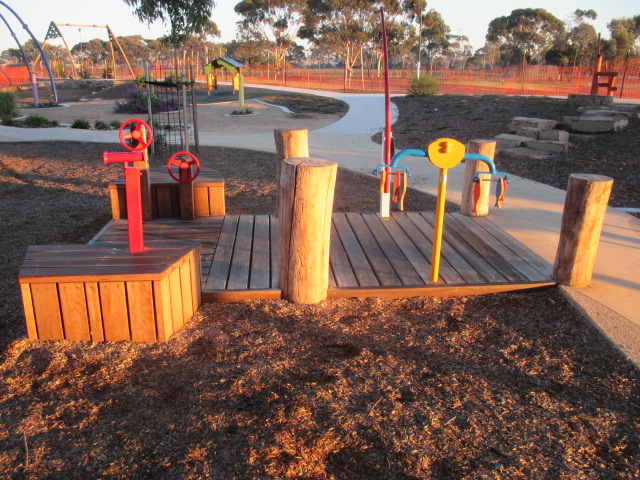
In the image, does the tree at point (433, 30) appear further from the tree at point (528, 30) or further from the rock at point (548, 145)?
the rock at point (548, 145)

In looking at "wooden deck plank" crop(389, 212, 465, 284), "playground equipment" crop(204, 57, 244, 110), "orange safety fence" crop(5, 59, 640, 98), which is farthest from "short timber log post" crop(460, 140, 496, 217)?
"playground equipment" crop(204, 57, 244, 110)

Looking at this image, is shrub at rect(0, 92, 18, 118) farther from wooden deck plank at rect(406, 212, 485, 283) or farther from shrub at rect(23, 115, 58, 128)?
wooden deck plank at rect(406, 212, 485, 283)

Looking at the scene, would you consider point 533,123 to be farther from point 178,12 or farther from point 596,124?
point 178,12

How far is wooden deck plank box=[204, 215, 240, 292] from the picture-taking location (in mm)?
4002

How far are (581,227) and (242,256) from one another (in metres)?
2.65

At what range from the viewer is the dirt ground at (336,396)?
227 centimetres

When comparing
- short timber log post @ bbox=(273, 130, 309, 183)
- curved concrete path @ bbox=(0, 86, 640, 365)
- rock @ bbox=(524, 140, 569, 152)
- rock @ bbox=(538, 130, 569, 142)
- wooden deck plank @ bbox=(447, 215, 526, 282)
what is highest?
short timber log post @ bbox=(273, 130, 309, 183)

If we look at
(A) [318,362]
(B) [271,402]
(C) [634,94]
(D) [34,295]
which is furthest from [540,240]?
(C) [634,94]

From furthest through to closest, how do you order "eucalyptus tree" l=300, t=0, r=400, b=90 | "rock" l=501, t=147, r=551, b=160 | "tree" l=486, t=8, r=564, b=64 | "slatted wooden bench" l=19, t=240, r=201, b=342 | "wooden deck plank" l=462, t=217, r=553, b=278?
"tree" l=486, t=8, r=564, b=64 → "eucalyptus tree" l=300, t=0, r=400, b=90 → "rock" l=501, t=147, r=551, b=160 → "wooden deck plank" l=462, t=217, r=553, b=278 → "slatted wooden bench" l=19, t=240, r=201, b=342

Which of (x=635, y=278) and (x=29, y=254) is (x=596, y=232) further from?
(x=29, y=254)

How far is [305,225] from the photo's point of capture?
3572 millimetres

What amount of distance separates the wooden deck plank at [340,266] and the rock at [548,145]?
6.26m

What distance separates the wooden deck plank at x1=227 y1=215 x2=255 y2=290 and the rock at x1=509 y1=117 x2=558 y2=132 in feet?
23.7

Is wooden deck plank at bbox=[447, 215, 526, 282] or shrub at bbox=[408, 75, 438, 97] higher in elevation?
shrub at bbox=[408, 75, 438, 97]
